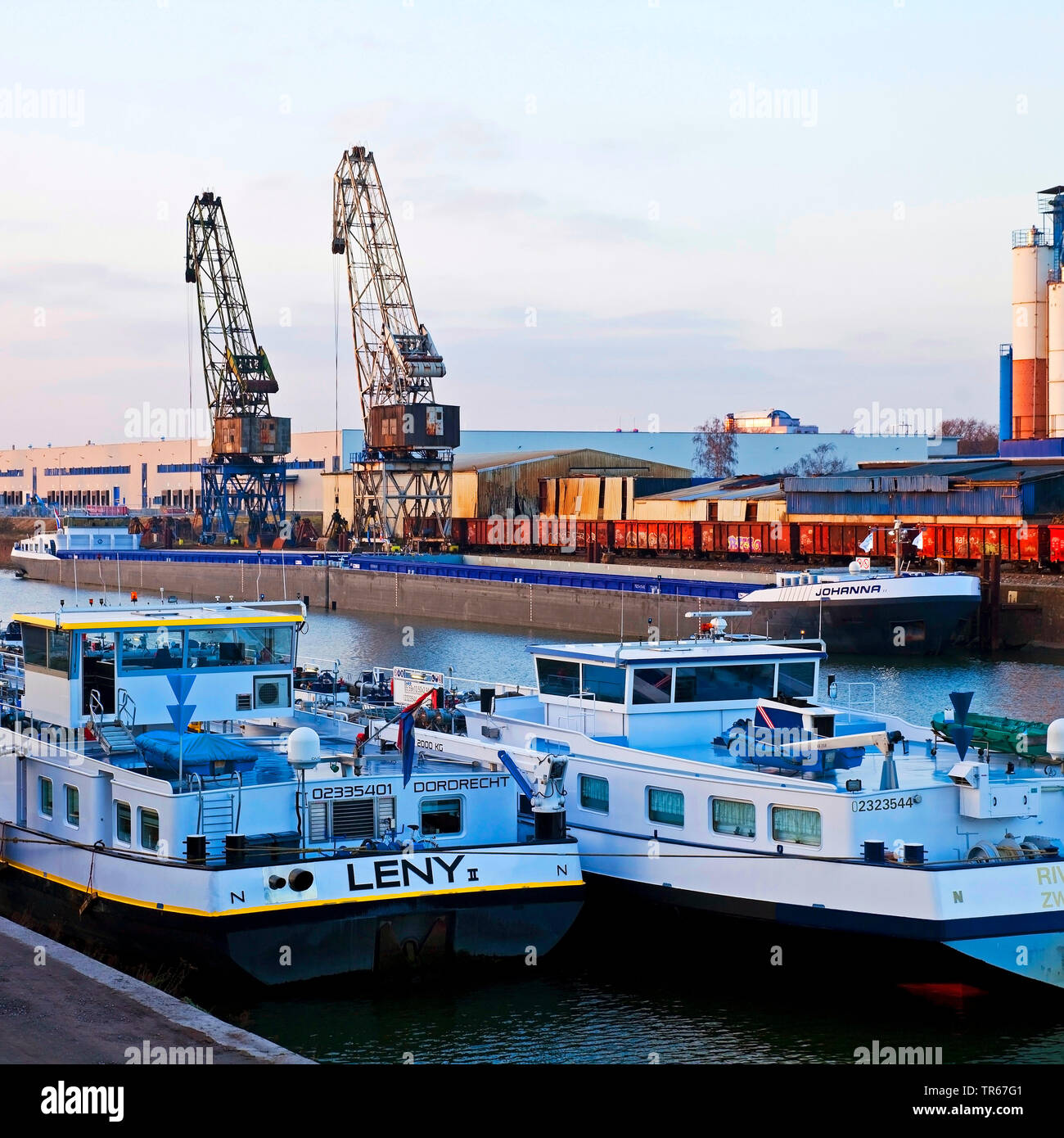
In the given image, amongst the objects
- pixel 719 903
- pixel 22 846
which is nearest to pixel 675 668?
pixel 719 903

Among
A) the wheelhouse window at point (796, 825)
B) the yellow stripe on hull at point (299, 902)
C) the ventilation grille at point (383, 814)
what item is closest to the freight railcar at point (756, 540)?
the wheelhouse window at point (796, 825)

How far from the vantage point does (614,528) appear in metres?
86.8

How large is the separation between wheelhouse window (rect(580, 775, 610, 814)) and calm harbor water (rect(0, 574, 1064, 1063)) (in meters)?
1.38

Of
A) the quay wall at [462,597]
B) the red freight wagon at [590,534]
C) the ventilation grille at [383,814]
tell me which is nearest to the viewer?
the ventilation grille at [383,814]

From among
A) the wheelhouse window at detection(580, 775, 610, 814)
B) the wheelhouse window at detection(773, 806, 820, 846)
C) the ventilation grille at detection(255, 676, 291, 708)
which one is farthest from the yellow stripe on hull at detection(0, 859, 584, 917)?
the ventilation grille at detection(255, 676, 291, 708)

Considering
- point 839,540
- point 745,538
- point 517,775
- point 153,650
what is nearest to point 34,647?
point 153,650

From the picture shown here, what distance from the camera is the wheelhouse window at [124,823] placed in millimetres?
18016

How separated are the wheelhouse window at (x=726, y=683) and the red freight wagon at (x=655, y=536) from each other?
197 feet

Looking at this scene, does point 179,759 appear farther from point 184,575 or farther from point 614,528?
point 184,575

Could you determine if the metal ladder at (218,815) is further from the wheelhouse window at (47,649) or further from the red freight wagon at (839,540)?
the red freight wagon at (839,540)

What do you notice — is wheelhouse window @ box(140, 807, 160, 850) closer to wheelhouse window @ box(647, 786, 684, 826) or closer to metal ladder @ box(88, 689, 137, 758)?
metal ladder @ box(88, 689, 137, 758)

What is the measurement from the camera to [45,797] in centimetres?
2003

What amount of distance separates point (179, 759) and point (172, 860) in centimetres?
169

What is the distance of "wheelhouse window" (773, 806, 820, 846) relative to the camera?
17.4 meters
